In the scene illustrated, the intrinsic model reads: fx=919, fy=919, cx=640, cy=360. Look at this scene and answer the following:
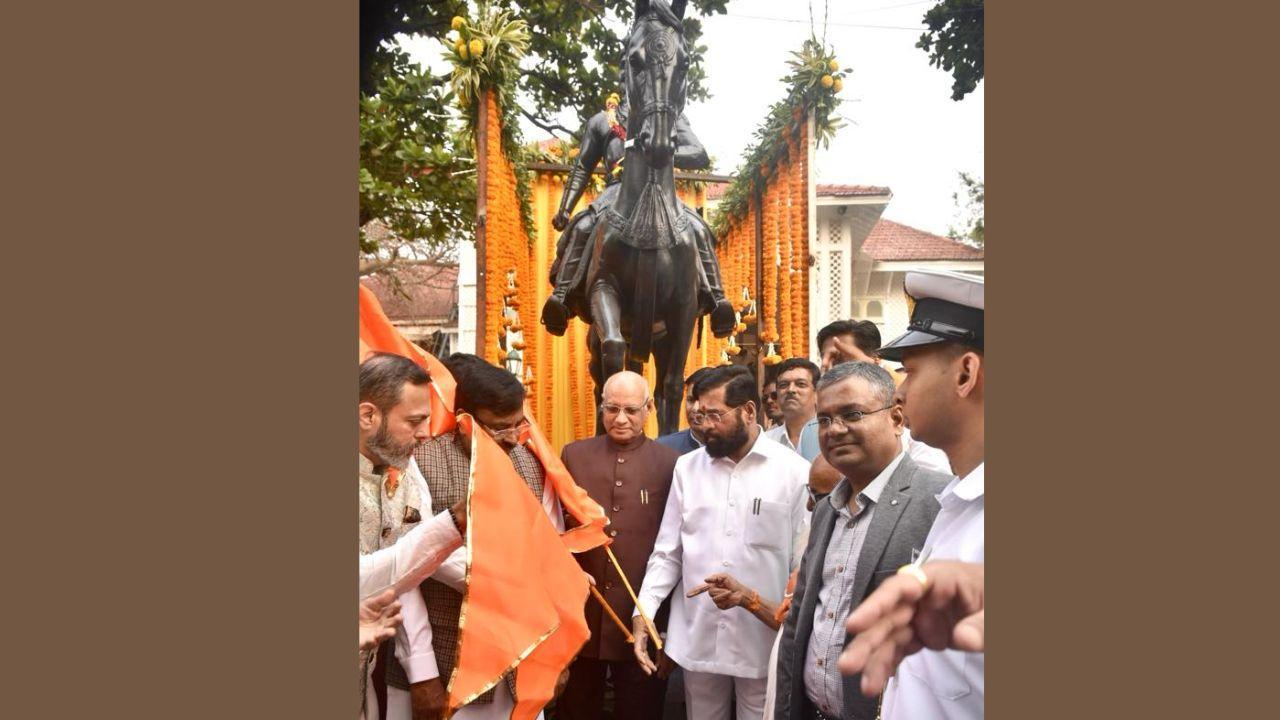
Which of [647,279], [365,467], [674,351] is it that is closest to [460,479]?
[365,467]

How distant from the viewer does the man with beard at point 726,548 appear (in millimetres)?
3305

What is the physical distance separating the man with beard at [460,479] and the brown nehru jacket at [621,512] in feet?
1.33

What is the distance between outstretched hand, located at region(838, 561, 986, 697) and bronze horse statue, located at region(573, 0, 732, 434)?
2931 millimetres

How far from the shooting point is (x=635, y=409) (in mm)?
3725

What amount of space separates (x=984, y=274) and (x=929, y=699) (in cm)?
87

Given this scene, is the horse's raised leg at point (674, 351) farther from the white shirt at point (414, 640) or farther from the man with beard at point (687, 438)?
the white shirt at point (414, 640)

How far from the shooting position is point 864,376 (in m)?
2.40

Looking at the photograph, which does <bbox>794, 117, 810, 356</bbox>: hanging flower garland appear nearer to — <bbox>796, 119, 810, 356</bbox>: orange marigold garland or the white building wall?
<bbox>796, 119, 810, 356</bbox>: orange marigold garland

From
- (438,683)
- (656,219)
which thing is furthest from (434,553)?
(656,219)

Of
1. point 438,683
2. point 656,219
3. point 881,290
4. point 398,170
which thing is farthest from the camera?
point 656,219

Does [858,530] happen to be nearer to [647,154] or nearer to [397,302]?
[397,302]

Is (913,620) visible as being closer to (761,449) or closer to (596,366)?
(761,449)

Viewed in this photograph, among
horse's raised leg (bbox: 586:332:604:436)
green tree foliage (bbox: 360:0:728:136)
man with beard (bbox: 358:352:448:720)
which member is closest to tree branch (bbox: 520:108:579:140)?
green tree foliage (bbox: 360:0:728:136)

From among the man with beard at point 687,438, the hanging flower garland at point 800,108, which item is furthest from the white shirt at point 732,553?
the hanging flower garland at point 800,108
